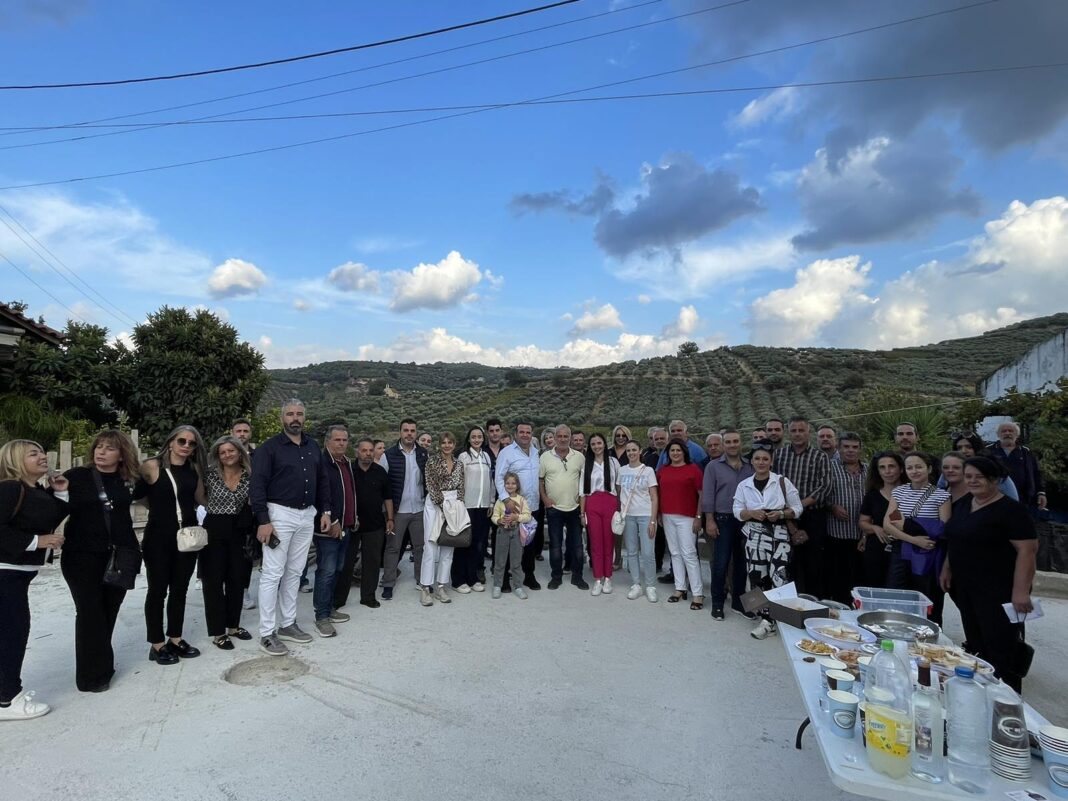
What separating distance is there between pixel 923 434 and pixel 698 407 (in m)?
18.5

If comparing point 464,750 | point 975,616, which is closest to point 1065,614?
point 975,616

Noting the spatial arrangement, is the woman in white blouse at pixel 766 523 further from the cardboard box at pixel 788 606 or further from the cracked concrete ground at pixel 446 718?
the cardboard box at pixel 788 606

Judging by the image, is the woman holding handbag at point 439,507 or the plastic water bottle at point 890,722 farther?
the woman holding handbag at point 439,507

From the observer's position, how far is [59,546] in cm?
364

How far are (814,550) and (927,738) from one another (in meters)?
3.45

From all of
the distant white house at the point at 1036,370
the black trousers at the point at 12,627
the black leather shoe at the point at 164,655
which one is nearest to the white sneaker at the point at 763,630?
the black leather shoe at the point at 164,655

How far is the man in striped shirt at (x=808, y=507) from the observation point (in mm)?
5250

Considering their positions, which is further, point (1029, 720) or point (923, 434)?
point (923, 434)

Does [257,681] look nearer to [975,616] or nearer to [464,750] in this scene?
[464,750]

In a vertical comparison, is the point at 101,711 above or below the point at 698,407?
below

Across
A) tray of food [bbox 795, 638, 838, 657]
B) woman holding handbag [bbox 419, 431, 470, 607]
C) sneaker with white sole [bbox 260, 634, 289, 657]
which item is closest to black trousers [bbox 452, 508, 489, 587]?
woman holding handbag [bbox 419, 431, 470, 607]

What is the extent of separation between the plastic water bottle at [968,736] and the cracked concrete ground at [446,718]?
1.10 m

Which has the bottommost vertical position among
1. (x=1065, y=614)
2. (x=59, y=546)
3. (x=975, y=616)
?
(x=1065, y=614)

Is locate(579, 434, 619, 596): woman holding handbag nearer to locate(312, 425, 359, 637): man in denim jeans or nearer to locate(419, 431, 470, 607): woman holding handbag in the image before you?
locate(419, 431, 470, 607): woman holding handbag
